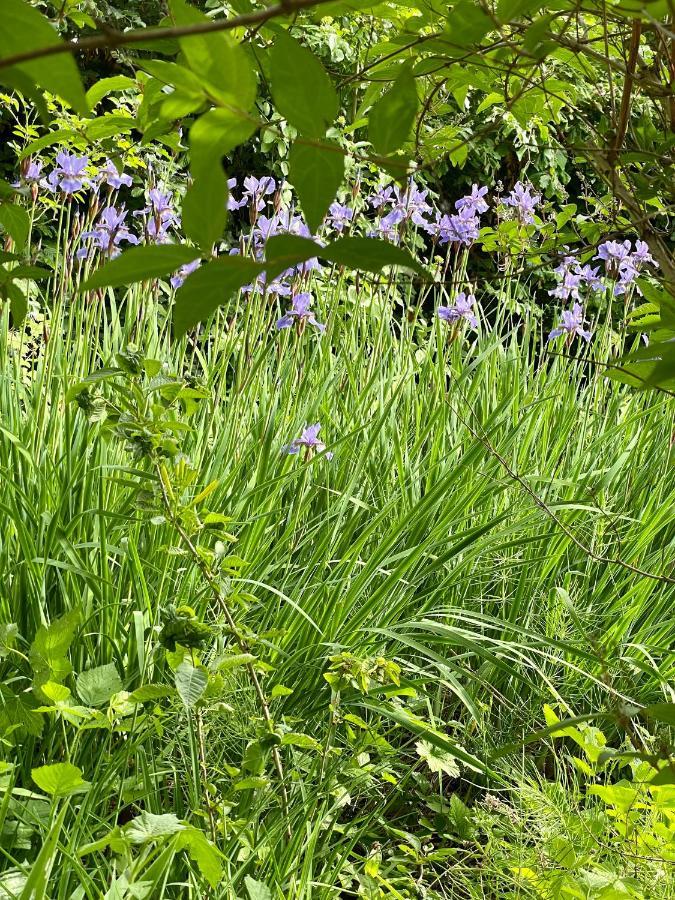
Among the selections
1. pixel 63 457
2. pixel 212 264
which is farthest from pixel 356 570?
pixel 212 264

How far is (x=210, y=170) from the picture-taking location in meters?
0.51

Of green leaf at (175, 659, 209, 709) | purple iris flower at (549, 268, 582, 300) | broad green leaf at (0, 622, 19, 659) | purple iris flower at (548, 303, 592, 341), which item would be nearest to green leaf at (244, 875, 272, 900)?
green leaf at (175, 659, 209, 709)

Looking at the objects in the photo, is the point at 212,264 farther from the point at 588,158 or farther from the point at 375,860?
the point at 375,860

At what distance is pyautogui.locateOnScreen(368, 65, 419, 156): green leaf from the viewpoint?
2.17ft

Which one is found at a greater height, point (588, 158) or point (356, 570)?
point (588, 158)

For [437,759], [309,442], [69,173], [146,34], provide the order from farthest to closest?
[69,173], [309,442], [437,759], [146,34]

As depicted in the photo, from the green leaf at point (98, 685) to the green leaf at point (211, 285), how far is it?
3.93ft

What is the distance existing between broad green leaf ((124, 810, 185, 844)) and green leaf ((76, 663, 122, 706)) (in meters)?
0.28

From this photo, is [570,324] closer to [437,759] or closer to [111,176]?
[111,176]

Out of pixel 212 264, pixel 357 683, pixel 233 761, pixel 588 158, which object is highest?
pixel 588 158

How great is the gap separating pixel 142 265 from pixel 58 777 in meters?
0.95

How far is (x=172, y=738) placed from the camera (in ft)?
6.49

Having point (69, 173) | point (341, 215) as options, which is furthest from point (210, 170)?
point (341, 215)

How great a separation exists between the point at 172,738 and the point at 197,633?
0.72 metres
